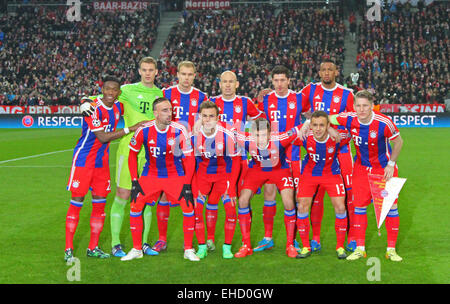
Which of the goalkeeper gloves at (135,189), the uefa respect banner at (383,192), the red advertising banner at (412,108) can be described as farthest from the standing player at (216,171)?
the red advertising banner at (412,108)

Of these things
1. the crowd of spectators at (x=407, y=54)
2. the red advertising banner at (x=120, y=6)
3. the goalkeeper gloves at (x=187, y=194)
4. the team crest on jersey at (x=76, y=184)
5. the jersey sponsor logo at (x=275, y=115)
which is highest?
the red advertising banner at (x=120, y=6)

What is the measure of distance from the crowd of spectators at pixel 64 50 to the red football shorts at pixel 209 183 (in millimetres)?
25367

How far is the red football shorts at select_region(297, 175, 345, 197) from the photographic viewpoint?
22.6 feet

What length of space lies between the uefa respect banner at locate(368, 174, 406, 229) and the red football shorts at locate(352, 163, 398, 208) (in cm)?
11

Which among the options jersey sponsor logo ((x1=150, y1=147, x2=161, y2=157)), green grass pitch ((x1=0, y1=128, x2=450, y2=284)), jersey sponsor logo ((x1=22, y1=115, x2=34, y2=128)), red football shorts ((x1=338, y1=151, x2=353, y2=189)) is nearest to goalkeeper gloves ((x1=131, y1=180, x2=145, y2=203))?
jersey sponsor logo ((x1=150, y1=147, x2=161, y2=157))

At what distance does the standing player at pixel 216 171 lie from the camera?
22.5 feet

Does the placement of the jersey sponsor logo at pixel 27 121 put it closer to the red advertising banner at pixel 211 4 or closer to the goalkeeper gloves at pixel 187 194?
the red advertising banner at pixel 211 4

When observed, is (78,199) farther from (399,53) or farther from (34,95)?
(399,53)

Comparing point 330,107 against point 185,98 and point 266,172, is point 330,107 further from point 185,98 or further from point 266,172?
point 185,98

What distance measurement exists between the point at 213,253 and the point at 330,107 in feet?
8.04

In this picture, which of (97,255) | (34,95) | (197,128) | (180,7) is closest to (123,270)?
(97,255)

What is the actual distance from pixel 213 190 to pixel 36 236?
107 inches

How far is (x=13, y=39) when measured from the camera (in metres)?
38.1

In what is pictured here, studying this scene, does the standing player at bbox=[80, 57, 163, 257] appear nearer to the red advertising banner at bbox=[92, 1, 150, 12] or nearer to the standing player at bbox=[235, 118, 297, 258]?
the standing player at bbox=[235, 118, 297, 258]
